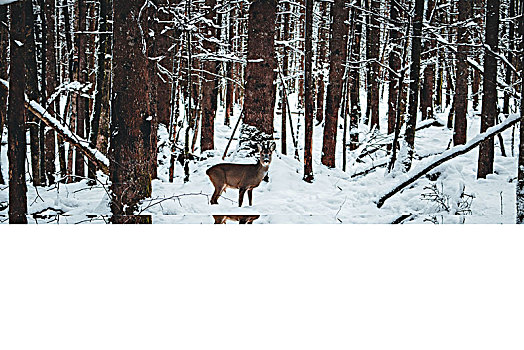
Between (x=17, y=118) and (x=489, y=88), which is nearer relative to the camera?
(x=17, y=118)

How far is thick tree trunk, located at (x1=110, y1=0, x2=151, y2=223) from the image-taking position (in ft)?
9.20

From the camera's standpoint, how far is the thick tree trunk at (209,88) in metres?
2.92

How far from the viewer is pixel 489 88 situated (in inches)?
116

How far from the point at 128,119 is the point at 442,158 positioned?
1.81 meters

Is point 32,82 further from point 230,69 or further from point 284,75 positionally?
point 284,75

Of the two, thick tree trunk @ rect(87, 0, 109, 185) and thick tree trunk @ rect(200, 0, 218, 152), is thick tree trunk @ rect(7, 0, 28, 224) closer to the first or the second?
thick tree trunk @ rect(87, 0, 109, 185)

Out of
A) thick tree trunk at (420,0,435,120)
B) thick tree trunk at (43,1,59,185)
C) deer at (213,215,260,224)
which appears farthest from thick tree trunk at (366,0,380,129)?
thick tree trunk at (43,1,59,185)

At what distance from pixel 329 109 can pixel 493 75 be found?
0.96m

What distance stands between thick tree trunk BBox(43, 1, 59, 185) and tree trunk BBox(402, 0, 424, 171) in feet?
6.59

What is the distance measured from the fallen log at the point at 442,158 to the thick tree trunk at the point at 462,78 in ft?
0.15

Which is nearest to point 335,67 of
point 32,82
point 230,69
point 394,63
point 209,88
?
point 394,63

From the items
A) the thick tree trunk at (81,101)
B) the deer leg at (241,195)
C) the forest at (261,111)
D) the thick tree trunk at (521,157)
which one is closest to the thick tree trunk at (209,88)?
the forest at (261,111)
